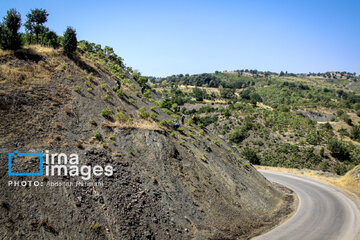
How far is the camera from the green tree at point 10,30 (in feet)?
66.0

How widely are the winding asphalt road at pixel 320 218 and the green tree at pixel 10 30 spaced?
25.1 meters

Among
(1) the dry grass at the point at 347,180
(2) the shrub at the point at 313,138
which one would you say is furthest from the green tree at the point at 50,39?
(2) the shrub at the point at 313,138

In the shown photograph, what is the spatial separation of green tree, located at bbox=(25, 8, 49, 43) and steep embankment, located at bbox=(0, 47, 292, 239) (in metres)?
3.83

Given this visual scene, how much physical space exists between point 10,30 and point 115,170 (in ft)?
53.8

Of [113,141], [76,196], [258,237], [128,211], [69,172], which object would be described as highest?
[113,141]

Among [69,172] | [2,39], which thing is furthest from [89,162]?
[2,39]

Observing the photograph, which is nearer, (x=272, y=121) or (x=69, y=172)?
(x=69, y=172)

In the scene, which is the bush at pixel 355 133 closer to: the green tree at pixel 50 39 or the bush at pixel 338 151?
the bush at pixel 338 151

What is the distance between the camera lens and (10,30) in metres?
20.3

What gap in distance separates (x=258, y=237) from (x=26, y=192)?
14072 mm

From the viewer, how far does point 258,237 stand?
15695mm

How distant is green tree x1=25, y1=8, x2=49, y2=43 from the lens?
2439cm

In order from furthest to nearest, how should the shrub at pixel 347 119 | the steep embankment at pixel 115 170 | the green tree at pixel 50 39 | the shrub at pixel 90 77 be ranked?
the shrub at pixel 347 119
the green tree at pixel 50 39
the shrub at pixel 90 77
the steep embankment at pixel 115 170

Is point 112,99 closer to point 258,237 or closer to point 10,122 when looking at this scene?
point 10,122
